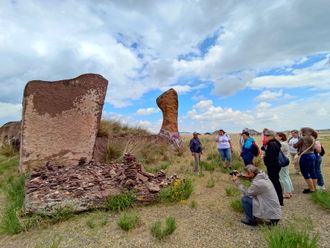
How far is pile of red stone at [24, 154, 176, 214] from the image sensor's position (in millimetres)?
5707

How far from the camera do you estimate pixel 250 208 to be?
4926mm

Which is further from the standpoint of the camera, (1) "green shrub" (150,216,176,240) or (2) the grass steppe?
(1) "green shrub" (150,216,176,240)

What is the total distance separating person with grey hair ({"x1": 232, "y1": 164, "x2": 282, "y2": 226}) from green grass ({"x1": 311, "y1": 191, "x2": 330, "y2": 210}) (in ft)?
4.49

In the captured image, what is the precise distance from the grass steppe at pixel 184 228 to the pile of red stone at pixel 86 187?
0.27 m

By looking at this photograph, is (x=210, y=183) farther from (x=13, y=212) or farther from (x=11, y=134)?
(x=11, y=134)

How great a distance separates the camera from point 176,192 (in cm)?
641

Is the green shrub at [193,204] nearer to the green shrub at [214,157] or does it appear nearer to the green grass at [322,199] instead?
the green grass at [322,199]

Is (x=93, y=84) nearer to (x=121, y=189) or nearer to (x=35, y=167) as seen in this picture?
(x=35, y=167)

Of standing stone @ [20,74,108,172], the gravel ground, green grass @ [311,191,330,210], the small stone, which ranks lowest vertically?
the gravel ground

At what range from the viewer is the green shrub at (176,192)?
634 centimetres

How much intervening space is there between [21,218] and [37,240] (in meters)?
0.94

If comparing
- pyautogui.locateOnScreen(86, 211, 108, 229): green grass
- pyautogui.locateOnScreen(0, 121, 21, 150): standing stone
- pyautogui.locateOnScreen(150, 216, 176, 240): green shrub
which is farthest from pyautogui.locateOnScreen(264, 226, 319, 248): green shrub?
pyautogui.locateOnScreen(0, 121, 21, 150): standing stone

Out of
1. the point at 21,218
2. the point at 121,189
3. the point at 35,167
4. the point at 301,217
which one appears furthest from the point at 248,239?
the point at 35,167

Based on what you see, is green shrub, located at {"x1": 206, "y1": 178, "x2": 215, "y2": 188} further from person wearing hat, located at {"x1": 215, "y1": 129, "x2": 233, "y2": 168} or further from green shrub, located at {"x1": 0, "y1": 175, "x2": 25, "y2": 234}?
green shrub, located at {"x1": 0, "y1": 175, "x2": 25, "y2": 234}
